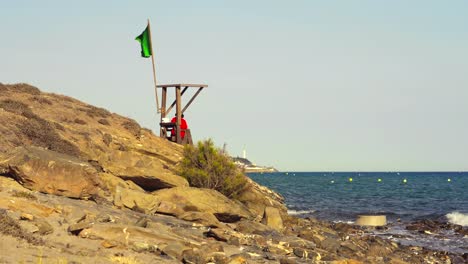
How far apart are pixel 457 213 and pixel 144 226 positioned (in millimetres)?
38133

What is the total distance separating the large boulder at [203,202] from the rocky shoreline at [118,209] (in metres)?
0.04

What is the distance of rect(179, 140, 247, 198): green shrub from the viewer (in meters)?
26.9

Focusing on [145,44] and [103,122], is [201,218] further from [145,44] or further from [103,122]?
[145,44]

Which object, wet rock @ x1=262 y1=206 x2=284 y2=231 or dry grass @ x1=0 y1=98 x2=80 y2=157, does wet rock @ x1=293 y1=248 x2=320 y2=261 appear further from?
dry grass @ x1=0 y1=98 x2=80 y2=157

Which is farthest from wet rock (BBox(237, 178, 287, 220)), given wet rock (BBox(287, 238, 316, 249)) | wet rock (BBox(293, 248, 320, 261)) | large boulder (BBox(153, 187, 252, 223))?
wet rock (BBox(293, 248, 320, 261))

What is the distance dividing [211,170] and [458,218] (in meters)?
26.0

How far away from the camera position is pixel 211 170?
2748 cm

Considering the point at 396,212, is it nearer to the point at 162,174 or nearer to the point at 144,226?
the point at 162,174

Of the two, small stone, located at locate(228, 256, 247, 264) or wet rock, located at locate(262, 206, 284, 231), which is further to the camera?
wet rock, located at locate(262, 206, 284, 231)

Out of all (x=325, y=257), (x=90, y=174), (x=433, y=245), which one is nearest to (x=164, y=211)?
(x=90, y=174)

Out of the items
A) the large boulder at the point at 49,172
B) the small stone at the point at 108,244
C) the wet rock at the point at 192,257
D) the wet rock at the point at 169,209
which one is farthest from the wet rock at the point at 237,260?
the large boulder at the point at 49,172

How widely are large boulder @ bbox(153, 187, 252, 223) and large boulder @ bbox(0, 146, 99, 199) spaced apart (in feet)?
9.92

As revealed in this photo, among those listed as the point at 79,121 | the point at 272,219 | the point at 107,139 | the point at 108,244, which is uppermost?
the point at 79,121

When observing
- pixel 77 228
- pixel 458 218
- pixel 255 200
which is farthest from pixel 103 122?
pixel 458 218
